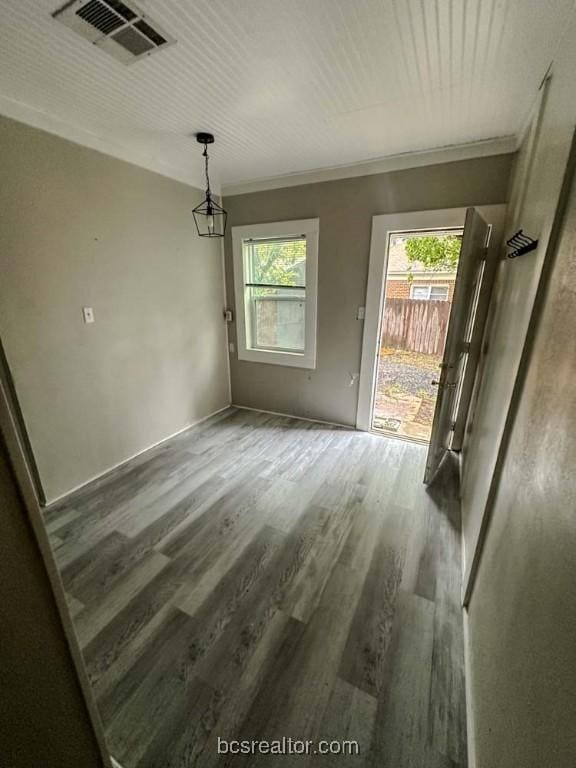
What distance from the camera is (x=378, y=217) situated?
8.68 ft

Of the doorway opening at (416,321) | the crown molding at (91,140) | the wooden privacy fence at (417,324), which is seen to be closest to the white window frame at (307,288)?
the crown molding at (91,140)

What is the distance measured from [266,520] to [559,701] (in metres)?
1.62

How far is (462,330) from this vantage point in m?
2.22

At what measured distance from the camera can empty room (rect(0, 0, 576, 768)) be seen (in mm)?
789

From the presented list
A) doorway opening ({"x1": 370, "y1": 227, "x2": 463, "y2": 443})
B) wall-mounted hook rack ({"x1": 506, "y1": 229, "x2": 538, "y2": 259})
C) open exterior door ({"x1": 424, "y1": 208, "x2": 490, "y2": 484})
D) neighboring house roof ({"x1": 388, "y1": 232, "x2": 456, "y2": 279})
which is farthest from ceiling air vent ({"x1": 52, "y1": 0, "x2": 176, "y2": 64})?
neighboring house roof ({"x1": 388, "y1": 232, "x2": 456, "y2": 279})

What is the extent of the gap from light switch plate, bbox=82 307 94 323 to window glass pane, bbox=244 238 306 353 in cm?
164

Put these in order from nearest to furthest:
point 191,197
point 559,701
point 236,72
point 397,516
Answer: point 559,701, point 236,72, point 397,516, point 191,197

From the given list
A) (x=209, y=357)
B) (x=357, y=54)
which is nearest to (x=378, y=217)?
(x=357, y=54)

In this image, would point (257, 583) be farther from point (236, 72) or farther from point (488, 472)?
point (236, 72)

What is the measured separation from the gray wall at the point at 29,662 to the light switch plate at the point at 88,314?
2.00 meters

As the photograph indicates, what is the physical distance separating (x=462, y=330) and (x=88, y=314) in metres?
2.72

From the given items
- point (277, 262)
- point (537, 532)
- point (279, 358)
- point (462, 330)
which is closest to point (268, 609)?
point (537, 532)

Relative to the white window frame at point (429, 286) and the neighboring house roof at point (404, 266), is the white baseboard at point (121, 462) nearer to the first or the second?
the neighboring house roof at point (404, 266)

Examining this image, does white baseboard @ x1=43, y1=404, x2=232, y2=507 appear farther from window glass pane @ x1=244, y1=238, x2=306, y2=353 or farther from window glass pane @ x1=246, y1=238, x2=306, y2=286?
window glass pane @ x1=246, y1=238, x2=306, y2=286
